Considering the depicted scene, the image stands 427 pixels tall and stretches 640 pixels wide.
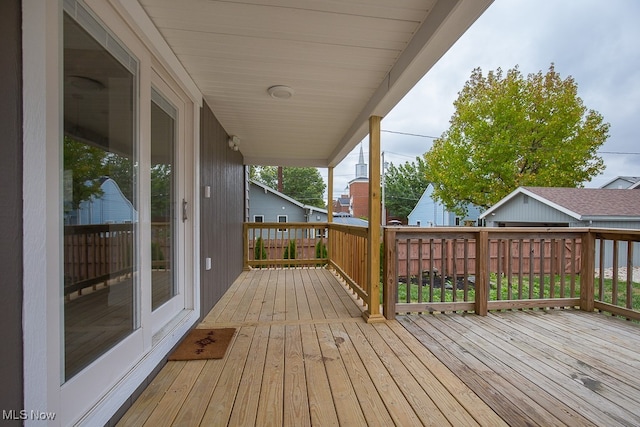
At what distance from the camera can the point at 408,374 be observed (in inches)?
67.0

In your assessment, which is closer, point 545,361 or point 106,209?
point 106,209

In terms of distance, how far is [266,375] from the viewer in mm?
1685

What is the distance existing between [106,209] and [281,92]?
67.3 inches

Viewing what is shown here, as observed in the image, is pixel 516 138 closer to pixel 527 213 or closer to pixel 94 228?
pixel 527 213

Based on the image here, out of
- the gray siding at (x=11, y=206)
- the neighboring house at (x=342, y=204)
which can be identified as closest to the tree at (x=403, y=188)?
the neighboring house at (x=342, y=204)

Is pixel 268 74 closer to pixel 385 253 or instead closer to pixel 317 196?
pixel 385 253

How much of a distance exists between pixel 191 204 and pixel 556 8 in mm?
9464

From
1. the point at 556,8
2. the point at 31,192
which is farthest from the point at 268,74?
the point at 556,8

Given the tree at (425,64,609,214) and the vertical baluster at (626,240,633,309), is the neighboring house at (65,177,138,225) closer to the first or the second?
the vertical baluster at (626,240,633,309)

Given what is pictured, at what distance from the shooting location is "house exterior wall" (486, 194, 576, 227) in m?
7.18

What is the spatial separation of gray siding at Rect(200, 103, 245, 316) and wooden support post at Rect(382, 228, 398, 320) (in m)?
1.75

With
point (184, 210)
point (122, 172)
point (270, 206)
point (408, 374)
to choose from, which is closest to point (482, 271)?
point (408, 374)

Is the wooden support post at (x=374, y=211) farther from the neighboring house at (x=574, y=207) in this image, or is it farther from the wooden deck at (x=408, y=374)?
the neighboring house at (x=574, y=207)

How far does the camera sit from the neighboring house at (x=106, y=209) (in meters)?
1.21
